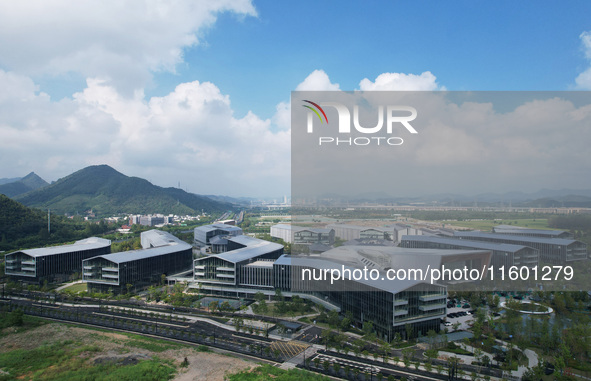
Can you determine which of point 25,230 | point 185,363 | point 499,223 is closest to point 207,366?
Answer: point 185,363

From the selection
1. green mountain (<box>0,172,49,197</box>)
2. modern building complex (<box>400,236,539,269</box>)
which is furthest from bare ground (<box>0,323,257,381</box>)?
green mountain (<box>0,172,49,197</box>)

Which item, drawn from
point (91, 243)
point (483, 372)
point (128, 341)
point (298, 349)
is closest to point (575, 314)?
point (483, 372)

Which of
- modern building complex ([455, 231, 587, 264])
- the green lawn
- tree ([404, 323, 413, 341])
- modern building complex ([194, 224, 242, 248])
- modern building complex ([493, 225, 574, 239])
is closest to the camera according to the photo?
the green lawn

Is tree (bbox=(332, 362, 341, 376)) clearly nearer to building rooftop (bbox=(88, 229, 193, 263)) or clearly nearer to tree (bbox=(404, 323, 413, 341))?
tree (bbox=(404, 323, 413, 341))

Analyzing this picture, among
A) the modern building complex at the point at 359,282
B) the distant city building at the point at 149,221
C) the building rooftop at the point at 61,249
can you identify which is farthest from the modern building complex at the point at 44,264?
the distant city building at the point at 149,221

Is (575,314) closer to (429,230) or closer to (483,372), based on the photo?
(483,372)

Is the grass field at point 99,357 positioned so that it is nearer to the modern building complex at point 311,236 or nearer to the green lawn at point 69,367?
the green lawn at point 69,367
